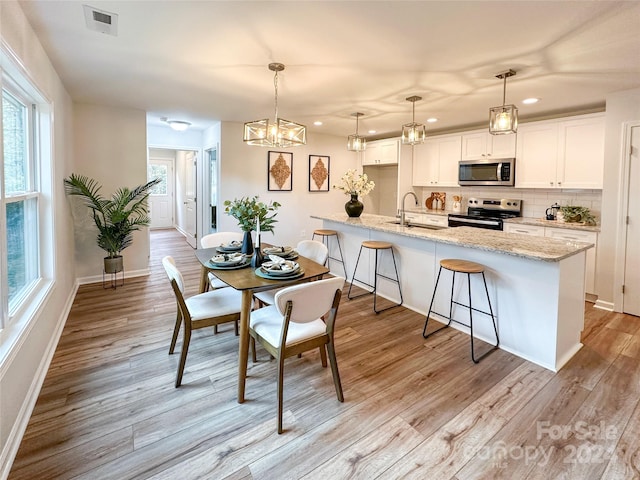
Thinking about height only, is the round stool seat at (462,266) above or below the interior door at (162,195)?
below

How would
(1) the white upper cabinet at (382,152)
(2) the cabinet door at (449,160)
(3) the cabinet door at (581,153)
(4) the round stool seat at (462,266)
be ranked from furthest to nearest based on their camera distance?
(1) the white upper cabinet at (382,152)
(2) the cabinet door at (449,160)
(3) the cabinet door at (581,153)
(4) the round stool seat at (462,266)

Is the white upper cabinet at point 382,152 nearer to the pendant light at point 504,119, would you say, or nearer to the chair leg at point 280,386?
the pendant light at point 504,119

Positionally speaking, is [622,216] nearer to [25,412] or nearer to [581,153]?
[581,153]

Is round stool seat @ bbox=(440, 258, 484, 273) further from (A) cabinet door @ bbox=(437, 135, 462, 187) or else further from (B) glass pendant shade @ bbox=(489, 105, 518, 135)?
(A) cabinet door @ bbox=(437, 135, 462, 187)

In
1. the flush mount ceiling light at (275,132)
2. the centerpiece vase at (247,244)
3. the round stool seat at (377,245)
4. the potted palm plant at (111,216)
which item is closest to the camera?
the centerpiece vase at (247,244)

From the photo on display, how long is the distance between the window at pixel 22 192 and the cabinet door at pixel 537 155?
529 centimetres

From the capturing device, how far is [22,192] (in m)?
2.40

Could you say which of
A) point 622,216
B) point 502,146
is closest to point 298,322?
point 622,216

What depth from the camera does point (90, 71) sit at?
3172 millimetres

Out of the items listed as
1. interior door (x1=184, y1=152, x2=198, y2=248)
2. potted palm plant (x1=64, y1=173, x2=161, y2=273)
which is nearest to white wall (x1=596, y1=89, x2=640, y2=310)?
potted palm plant (x1=64, y1=173, x2=161, y2=273)

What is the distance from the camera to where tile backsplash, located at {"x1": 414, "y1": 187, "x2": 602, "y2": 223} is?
4.37 meters

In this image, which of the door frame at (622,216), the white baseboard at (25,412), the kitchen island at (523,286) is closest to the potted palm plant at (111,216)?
the white baseboard at (25,412)

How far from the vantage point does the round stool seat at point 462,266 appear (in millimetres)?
2758

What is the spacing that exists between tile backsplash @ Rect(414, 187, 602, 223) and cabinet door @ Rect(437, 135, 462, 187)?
31cm
